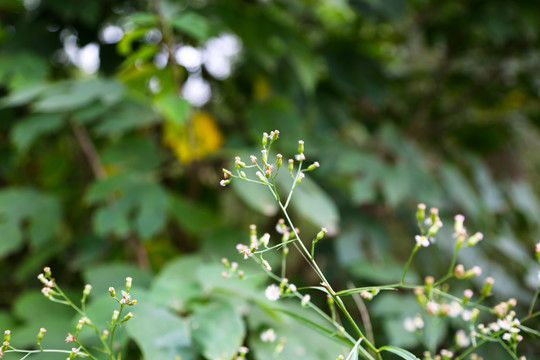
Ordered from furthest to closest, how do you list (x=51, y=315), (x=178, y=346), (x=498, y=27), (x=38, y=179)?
1. (x=38, y=179)
2. (x=498, y=27)
3. (x=51, y=315)
4. (x=178, y=346)

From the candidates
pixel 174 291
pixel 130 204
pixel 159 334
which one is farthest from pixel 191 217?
pixel 159 334

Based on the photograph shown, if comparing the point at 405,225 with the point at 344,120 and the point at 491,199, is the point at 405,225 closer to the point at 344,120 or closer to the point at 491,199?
the point at 491,199

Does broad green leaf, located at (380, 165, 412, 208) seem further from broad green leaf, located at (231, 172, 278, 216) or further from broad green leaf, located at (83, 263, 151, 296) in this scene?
broad green leaf, located at (83, 263, 151, 296)

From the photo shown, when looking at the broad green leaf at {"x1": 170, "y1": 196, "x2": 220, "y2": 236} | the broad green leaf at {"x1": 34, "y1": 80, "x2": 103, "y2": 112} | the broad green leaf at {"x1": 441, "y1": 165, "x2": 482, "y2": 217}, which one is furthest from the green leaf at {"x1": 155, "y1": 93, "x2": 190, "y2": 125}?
the broad green leaf at {"x1": 441, "y1": 165, "x2": 482, "y2": 217}

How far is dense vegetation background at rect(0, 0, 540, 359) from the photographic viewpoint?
817mm

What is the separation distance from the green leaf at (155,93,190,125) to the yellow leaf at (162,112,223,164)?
3.8 inches

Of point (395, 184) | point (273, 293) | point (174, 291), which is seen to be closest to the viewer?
point (273, 293)

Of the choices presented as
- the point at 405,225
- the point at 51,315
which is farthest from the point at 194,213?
the point at 405,225

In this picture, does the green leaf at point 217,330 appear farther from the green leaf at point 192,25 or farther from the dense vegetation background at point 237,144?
the green leaf at point 192,25

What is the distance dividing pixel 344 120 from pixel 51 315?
82cm

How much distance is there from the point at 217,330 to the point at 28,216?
23.2 inches

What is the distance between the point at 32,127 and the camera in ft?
2.81

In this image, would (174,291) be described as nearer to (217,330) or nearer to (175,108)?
(217,330)

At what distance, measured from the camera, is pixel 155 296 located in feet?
1.95
